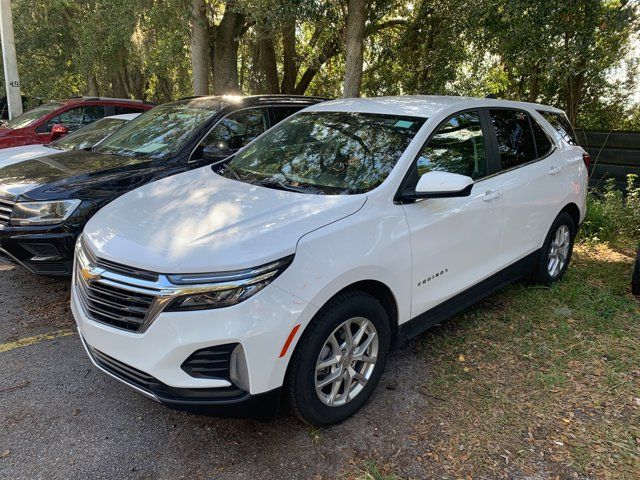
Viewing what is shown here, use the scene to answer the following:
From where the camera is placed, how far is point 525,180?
158 inches

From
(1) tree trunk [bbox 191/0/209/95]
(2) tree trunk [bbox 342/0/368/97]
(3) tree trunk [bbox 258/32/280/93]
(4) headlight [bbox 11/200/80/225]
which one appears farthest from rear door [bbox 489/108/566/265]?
(3) tree trunk [bbox 258/32/280/93]

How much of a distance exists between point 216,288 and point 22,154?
4820 millimetres

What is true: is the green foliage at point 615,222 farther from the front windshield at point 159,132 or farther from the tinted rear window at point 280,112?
the front windshield at point 159,132

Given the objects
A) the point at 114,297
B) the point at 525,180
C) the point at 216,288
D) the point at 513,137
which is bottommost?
the point at 114,297

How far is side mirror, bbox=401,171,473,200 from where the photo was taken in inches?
114

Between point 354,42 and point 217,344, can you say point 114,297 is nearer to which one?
point 217,344

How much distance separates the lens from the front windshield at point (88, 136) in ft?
20.6

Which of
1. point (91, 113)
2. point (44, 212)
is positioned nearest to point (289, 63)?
point (91, 113)

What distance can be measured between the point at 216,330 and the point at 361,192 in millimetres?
1211

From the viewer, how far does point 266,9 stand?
8.52 metres

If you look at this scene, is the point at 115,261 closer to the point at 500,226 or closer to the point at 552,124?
the point at 500,226

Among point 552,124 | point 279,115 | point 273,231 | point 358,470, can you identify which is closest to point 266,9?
point 279,115

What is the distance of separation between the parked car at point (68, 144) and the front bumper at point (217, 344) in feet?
13.4

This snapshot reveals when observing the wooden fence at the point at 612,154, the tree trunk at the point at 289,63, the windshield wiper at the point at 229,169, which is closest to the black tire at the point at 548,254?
the windshield wiper at the point at 229,169
